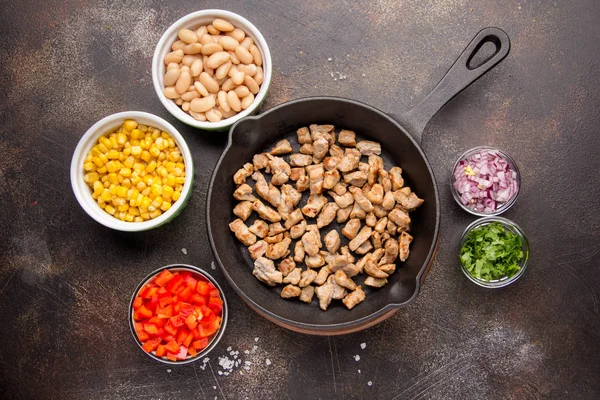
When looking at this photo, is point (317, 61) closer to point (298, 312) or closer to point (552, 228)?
point (298, 312)

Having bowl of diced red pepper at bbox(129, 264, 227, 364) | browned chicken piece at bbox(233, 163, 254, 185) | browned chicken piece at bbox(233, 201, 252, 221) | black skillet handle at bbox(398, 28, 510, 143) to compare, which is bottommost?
bowl of diced red pepper at bbox(129, 264, 227, 364)

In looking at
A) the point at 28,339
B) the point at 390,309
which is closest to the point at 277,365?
the point at 390,309

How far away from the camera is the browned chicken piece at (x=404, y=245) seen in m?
3.01

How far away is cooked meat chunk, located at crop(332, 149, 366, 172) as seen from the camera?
3.07 metres

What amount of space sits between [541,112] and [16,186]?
3.26 m

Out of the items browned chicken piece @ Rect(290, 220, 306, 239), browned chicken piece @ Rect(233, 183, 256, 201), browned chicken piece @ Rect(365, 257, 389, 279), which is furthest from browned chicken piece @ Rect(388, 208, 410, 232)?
browned chicken piece @ Rect(233, 183, 256, 201)

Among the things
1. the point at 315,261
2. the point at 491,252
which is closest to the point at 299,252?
the point at 315,261

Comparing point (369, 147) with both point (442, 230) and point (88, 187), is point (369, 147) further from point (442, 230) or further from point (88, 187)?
point (88, 187)

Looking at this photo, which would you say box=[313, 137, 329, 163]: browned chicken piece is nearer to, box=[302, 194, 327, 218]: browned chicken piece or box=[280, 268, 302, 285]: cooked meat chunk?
box=[302, 194, 327, 218]: browned chicken piece

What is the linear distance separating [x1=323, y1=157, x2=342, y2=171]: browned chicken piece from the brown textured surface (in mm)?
442

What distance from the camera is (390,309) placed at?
2705mm

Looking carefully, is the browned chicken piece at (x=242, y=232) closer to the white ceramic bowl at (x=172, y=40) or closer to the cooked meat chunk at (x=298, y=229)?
the cooked meat chunk at (x=298, y=229)

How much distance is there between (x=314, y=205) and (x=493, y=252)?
41.4 inches

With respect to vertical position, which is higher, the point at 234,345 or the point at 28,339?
the point at 234,345
